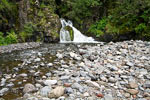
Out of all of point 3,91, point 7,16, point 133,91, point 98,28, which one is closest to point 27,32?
point 7,16

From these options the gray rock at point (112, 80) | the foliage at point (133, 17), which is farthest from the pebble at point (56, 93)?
the foliage at point (133, 17)

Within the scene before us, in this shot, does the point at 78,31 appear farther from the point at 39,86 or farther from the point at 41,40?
the point at 39,86

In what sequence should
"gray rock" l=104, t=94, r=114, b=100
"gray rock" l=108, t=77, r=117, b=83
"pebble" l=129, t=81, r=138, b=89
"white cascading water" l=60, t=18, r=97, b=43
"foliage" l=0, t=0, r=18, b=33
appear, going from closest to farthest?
"gray rock" l=104, t=94, r=114, b=100 → "pebble" l=129, t=81, r=138, b=89 → "gray rock" l=108, t=77, r=117, b=83 → "foliage" l=0, t=0, r=18, b=33 → "white cascading water" l=60, t=18, r=97, b=43

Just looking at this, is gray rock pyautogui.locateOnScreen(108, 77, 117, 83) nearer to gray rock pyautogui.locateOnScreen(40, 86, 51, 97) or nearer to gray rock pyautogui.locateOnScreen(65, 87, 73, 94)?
gray rock pyautogui.locateOnScreen(65, 87, 73, 94)

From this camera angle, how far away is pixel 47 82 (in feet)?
10.1

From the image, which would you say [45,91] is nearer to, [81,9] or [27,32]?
[27,32]

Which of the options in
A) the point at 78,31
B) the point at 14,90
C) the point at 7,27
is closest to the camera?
the point at 14,90

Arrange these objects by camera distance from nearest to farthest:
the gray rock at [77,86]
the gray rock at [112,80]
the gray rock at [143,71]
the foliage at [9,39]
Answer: the gray rock at [77,86] → the gray rock at [112,80] → the gray rock at [143,71] → the foliage at [9,39]

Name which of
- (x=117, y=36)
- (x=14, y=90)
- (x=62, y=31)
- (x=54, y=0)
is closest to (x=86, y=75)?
(x=14, y=90)

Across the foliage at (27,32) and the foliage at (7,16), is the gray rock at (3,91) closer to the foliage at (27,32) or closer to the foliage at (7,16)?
the foliage at (27,32)

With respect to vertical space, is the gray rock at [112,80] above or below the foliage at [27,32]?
below

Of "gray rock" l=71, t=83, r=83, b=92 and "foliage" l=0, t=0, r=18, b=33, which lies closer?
A: "gray rock" l=71, t=83, r=83, b=92

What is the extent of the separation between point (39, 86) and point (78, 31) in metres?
12.3

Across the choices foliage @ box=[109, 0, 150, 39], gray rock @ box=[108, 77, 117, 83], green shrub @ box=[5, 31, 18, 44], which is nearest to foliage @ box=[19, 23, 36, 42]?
green shrub @ box=[5, 31, 18, 44]
